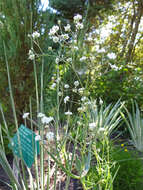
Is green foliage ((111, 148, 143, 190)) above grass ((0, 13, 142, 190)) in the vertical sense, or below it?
below

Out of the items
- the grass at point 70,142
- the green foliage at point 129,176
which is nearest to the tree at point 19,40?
the grass at point 70,142

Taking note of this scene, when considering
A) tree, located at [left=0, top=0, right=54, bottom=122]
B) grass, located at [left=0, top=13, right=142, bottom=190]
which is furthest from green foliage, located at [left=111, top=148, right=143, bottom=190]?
tree, located at [left=0, top=0, right=54, bottom=122]

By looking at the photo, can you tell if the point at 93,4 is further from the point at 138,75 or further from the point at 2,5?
the point at 2,5

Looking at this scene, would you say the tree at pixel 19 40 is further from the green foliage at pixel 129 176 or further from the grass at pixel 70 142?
the green foliage at pixel 129 176

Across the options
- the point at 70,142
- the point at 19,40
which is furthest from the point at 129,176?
the point at 19,40

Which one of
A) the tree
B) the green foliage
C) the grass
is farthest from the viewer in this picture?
Result: the tree

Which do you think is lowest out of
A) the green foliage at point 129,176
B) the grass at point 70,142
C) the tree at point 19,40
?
the green foliage at point 129,176

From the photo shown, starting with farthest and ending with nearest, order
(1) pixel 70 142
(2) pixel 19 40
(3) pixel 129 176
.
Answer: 1. (2) pixel 19 40
2. (3) pixel 129 176
3. (1) pixel 70 142

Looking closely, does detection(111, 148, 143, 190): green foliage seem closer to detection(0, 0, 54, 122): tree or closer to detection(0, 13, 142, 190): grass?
detection(0, 13, 142, 190): grass

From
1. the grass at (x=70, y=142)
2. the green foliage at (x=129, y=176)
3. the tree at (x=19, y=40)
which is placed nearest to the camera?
Answer: the grass at (x=70, y=142)

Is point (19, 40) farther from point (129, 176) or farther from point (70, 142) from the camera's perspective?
point (129, 176)

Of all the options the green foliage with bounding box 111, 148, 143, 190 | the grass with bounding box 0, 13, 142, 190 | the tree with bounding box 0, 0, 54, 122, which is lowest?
the green foliage with bounding box 111, 148, 143, 190

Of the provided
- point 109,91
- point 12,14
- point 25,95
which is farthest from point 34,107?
point 109,91

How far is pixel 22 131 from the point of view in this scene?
4.73ft
